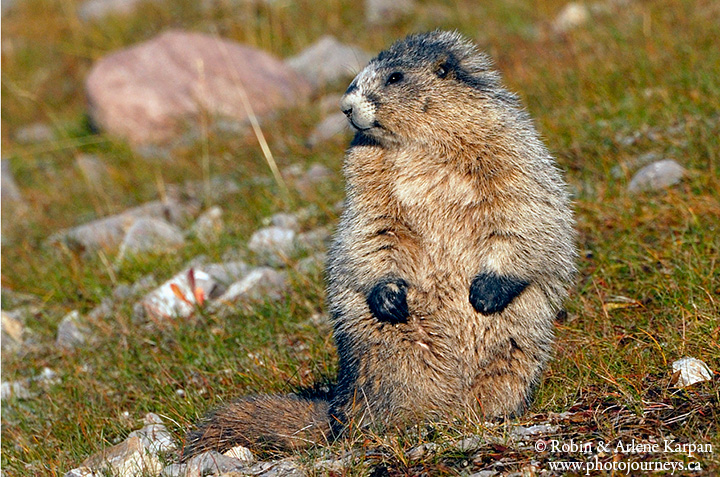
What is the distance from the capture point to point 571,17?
10273 mm

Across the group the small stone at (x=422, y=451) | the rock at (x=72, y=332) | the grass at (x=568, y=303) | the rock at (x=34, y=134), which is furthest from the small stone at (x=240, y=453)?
the rock at (x=34, y=134)

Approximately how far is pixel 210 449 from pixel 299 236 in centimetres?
293

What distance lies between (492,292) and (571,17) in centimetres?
754

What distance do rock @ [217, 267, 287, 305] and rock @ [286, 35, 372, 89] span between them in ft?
15.4

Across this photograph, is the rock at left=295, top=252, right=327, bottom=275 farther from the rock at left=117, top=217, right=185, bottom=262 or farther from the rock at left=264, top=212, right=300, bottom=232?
the rock at left=117, top=217, right=185, bottom=262

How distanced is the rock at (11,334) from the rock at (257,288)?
1.57m

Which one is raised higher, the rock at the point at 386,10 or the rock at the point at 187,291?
the rock at the point at 386,10

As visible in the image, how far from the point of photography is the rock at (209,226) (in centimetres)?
683

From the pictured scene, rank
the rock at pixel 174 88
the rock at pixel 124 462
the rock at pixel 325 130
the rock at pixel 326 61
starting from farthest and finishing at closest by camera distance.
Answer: the rock at pixel 326 61 < the rock at pixel 174 88 < the rock at pixel 325 130 < the rock at pixel 124 462

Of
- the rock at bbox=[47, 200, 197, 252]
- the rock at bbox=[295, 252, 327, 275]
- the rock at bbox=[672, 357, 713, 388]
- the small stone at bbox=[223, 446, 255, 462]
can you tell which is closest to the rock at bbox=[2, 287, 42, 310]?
the rock at bbox=[47, 200, 197, 252]

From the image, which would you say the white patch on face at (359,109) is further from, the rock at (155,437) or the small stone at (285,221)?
the small stone at (285,221)

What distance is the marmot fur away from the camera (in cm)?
378

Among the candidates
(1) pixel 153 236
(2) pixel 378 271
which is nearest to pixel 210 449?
(2) pixel 378 271

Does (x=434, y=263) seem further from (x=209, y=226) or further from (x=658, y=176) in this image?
(x=209, y=226)
